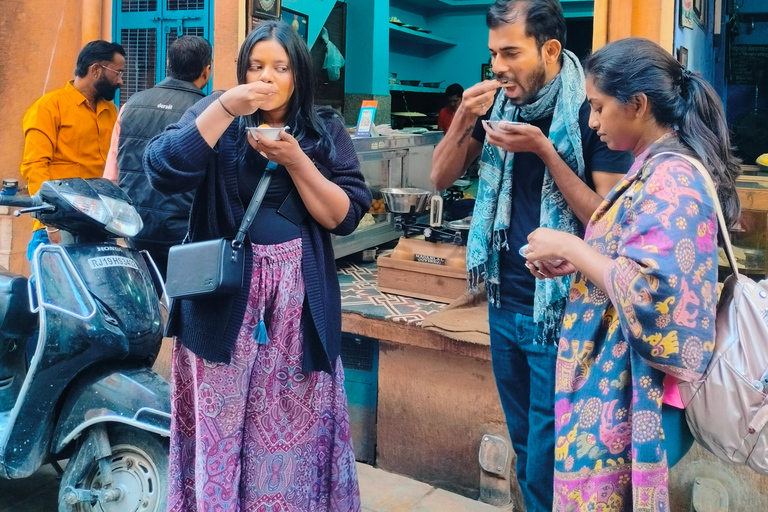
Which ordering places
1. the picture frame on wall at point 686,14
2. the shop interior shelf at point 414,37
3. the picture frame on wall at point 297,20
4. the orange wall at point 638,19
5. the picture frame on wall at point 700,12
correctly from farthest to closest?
the shop interior shelf at point 414,37
the picture frame on wall at point 297,20
the picture frame on wall at point 700,12
the picture frame on wall at point 686,14
the orange wall at point 638,19

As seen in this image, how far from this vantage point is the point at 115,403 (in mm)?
2768

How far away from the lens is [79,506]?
283 cm

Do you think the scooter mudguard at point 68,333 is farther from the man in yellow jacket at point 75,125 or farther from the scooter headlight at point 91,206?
the man in yellow jacket at point 75,125

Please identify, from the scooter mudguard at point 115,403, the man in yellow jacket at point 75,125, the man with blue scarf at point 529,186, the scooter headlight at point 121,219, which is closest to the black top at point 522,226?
the man with blue scarf at point 529,186

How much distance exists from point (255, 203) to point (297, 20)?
4.24m

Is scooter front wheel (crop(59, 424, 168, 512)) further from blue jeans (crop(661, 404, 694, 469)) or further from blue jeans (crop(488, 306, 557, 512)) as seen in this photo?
blue jeans (crop(661, 404, 694, 469))

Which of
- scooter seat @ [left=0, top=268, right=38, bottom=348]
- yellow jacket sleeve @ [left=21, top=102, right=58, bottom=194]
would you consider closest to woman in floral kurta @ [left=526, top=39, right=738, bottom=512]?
scooter seat @ [left=0, top=268, right=38, bottom=348]

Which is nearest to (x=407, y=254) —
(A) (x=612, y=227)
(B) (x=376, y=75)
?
(A) (x=612, y=227)

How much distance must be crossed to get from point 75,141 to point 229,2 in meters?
1.24

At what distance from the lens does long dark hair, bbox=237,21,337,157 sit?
2.21 metres

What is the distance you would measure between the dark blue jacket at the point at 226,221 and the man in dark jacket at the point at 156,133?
1.60 metres

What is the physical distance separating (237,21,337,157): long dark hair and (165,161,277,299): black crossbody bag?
0.98ft

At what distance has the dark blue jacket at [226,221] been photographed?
7.01ft

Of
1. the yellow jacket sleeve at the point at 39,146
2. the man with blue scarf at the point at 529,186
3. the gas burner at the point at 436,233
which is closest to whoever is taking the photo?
the man with blue scarf at the point at 529,186
